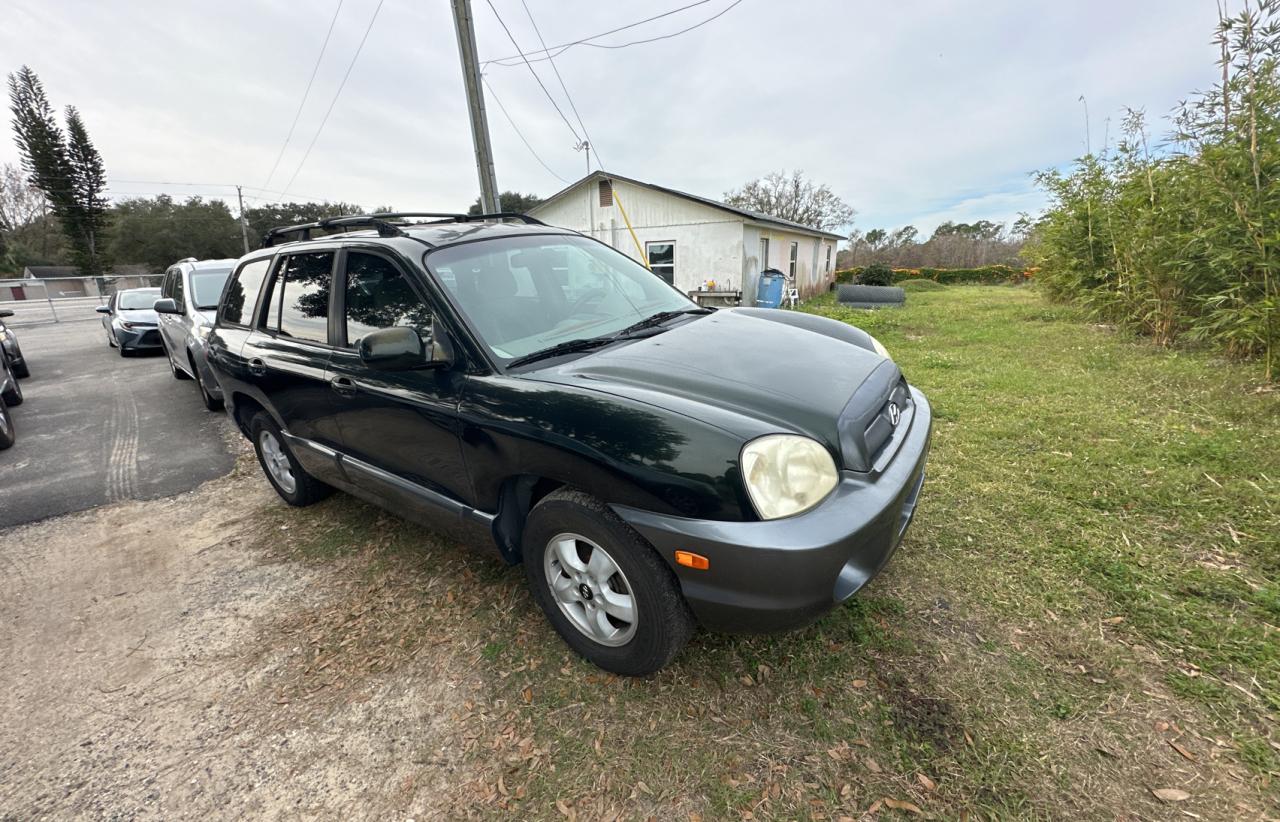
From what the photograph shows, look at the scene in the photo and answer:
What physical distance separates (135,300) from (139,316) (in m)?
0.88

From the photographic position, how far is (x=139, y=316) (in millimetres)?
10016

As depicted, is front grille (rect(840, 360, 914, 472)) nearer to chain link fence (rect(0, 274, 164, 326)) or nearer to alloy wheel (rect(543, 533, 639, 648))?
alloy wheel (rect(543, 533, 639, 648))

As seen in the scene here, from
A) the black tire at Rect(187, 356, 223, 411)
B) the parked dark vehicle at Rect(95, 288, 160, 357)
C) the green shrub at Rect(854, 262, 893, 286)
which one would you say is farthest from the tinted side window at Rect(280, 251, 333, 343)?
the green shrub at Rect(854, 262, 893, 286)

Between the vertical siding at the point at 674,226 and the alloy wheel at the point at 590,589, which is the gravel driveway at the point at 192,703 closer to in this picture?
the alloy wheel at the point at 590,589

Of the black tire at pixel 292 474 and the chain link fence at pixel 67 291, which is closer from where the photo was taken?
the black tire at pixel 292 474

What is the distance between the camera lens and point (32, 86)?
4069 cm

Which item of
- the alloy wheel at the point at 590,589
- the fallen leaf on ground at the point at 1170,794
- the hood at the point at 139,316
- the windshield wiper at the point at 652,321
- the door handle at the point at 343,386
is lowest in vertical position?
the fallen leaf on ground at the point at 1170,794

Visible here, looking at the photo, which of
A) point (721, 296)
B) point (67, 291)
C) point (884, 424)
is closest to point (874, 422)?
point (884, 424)

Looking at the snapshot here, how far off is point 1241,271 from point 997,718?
20.9ft

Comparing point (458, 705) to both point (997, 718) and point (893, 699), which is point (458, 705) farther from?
point (997, 718)

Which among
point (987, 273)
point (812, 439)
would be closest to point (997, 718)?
point (812, 439)

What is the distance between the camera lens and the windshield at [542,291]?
2328 mm

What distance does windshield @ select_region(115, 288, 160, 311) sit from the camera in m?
10.4

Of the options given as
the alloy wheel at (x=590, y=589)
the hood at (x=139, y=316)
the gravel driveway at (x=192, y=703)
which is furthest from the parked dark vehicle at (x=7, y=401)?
the alloy wheel at (x=590, y=589)
